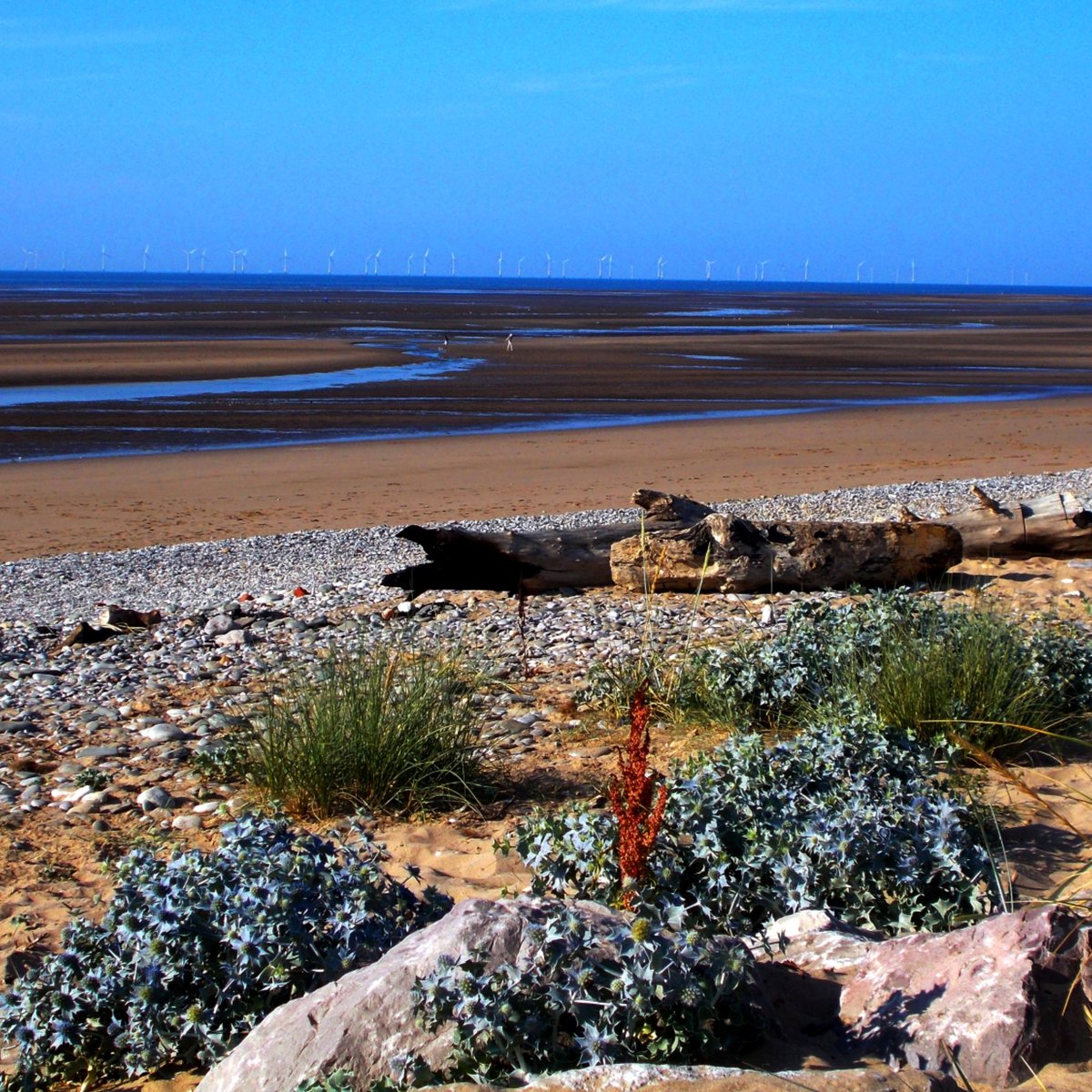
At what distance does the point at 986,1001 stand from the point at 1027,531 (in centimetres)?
729

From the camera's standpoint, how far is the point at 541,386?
30.3 m

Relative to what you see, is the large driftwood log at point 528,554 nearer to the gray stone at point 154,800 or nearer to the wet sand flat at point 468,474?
the gray stone at point 154,800

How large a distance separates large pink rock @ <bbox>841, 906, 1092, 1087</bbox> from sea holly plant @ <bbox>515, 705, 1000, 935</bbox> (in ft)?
1.60

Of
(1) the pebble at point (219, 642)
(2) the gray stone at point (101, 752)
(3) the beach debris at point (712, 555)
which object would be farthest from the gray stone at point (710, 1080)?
(3) the beach debris at point (712, 555)

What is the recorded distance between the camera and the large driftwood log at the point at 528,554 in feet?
27.4

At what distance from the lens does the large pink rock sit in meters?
2.56

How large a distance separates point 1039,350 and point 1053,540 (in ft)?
139

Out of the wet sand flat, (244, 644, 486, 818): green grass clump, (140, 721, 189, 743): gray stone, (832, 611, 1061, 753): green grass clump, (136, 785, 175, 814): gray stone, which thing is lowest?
the wet sand flat

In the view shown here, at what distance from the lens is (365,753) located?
16.3 feet

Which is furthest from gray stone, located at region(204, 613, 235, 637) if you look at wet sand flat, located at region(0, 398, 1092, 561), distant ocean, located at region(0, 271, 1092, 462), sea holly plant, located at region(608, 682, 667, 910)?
distant ocean, located at region(0, 271, 1092, 462)

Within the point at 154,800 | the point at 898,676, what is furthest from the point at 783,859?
the point at 154,800

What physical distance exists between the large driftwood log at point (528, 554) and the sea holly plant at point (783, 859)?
15.0 ft

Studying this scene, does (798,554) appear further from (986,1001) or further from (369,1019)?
(369,1019)

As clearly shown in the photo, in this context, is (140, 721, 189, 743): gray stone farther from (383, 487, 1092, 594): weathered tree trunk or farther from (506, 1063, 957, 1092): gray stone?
(506, 1063, 957, 1092): gray stone
